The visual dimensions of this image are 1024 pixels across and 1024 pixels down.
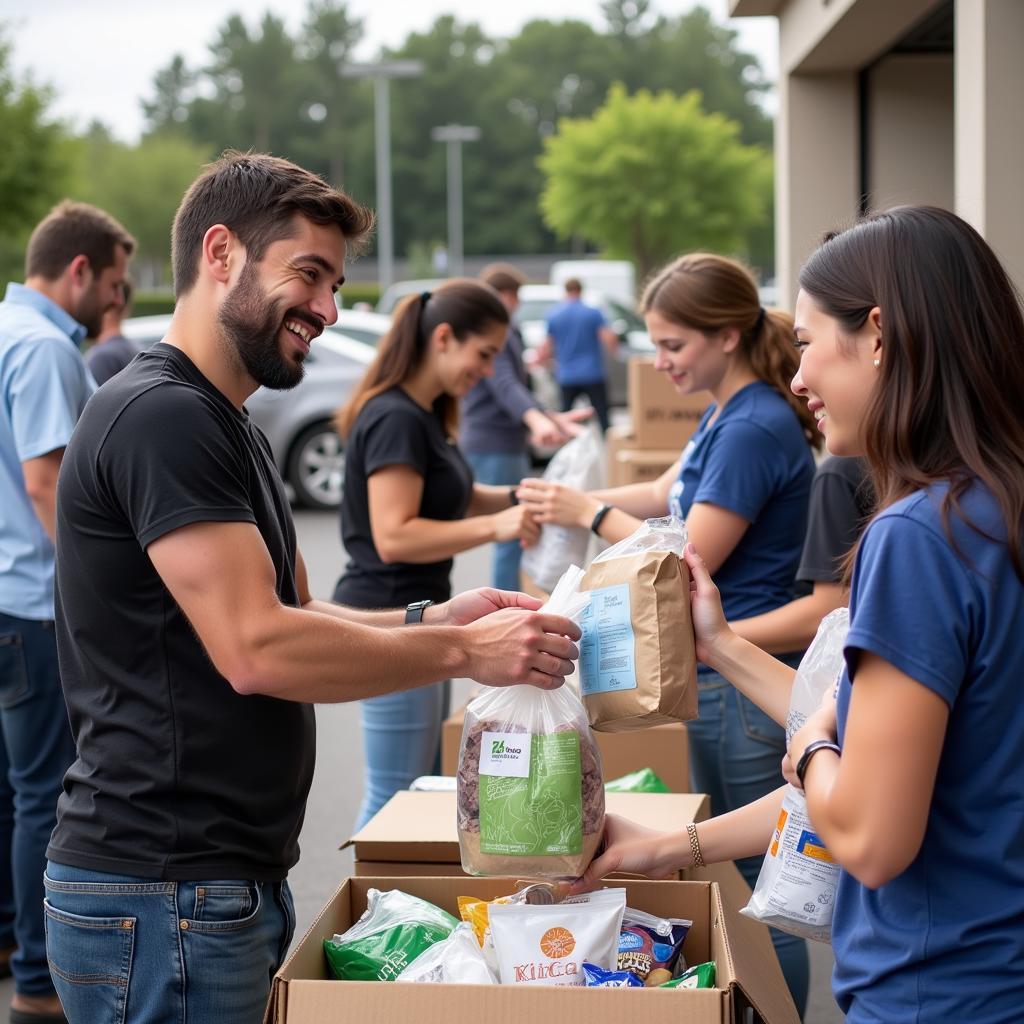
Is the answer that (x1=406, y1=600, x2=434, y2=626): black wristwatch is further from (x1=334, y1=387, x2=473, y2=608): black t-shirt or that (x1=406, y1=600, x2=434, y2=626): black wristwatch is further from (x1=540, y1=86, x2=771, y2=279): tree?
(x1=540, y1=86, x2=771, y2=279): tree

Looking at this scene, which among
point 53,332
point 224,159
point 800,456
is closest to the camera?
point 224,159

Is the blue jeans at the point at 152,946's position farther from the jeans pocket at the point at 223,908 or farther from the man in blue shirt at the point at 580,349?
the man in blue shirt at the point at 580,349

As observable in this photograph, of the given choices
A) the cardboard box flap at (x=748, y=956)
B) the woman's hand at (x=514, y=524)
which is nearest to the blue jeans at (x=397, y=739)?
the woman's hand at (x=514, y=524)

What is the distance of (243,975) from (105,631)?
60 centimetres

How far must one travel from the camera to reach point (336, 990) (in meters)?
1.80

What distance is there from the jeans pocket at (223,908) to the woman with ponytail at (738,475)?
4.42ft

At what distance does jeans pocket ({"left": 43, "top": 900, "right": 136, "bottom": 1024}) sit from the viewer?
207cm

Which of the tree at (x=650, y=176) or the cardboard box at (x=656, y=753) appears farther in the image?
the tree at (x=650, y=176)

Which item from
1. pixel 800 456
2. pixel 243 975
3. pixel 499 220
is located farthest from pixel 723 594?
pixel 499 220

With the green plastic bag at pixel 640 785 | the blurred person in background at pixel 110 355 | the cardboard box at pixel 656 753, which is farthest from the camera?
the blurred person in background at pixel 110 355

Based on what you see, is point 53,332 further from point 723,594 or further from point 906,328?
point 906,328

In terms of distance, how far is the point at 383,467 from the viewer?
12.8ft

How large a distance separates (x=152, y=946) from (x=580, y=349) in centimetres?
1326

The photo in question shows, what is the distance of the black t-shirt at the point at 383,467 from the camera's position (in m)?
3.92
